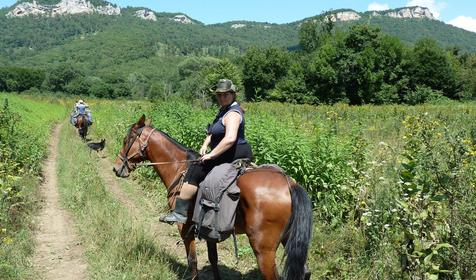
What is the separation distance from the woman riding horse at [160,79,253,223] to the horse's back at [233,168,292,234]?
41 centimetres

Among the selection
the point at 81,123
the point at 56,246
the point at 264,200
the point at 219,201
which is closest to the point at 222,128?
the point at 219,201

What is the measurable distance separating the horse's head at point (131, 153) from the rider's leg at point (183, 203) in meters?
1.47

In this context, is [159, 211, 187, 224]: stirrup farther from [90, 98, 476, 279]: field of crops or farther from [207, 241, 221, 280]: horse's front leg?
[90, 98, 476, 279]: field of crops

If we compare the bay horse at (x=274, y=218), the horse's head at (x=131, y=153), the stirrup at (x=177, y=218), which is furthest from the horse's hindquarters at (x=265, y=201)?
the horse's head at (x=131, y=153)

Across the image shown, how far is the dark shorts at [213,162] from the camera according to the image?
5.47 metres

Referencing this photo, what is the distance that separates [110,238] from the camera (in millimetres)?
7320

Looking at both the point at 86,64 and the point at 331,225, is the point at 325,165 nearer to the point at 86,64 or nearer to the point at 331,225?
the point at 331,225

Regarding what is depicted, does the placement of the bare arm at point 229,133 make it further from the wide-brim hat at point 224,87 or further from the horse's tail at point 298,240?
the horse's tail at point 298,240

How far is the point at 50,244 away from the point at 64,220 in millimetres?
1402

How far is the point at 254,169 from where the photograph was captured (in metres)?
5.30

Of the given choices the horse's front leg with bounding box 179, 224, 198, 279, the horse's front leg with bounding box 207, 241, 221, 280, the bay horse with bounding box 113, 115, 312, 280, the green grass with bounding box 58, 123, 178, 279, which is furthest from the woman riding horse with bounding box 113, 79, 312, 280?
the green grass with bounding box 58, 123, 178, 279

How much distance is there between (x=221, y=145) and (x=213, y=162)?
1.52 feet

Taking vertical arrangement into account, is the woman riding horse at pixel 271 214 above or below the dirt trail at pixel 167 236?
above

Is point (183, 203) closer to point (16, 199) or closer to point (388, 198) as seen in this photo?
point (388, 198)
